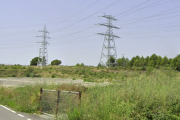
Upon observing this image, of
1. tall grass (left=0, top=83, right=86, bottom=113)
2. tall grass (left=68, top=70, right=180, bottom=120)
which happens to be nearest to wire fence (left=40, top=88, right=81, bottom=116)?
tall grass (left=0, top=83, right=86, bottom=113)

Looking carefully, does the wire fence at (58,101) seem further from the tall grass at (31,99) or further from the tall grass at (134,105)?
the tall grass at (134,105)

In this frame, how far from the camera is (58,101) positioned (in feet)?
42.9

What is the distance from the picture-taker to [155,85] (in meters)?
11.4

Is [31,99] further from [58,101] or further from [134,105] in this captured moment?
[134,105]

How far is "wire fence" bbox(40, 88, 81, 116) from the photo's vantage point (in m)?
12.0

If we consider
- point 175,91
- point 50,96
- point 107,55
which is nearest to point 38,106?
point 50,96

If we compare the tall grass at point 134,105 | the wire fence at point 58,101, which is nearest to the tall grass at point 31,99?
the wire fence at point 58,101

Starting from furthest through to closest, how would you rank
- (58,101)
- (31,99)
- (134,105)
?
1. (31,99)
2. (58,101)
3. (134,105)

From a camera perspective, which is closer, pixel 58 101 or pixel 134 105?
pixel 134 105

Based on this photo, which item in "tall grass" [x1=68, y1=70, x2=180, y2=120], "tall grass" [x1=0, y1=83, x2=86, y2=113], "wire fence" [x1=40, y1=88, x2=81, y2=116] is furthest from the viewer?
"tall grass" [x1=0, y1=83, x2=86, y2=113]

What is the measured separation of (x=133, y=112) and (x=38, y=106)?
326 inches

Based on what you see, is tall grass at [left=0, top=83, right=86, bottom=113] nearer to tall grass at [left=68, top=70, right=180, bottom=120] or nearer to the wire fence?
the wire fence

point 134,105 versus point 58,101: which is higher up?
point 134,105

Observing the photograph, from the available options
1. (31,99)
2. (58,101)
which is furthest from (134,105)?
(31,99)
